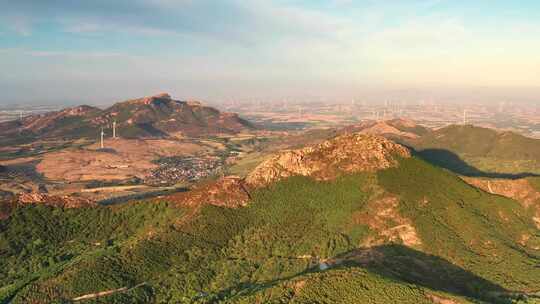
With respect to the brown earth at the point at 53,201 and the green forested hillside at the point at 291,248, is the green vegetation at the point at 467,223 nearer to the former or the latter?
the green forested hillside at the point at 291,248

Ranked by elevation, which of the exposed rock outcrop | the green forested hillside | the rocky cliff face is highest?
the rocky cliff face

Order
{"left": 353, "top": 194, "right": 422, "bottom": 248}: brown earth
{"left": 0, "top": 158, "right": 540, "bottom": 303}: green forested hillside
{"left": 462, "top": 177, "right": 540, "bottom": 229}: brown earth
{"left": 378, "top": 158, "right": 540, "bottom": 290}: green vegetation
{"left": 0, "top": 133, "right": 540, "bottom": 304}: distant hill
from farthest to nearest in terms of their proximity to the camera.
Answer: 1. {"left": 462, "top": 177, "right": 540, "bottom": 229}: brown earth
2. {"left": 353, "top": 194, "right": 422, "bottom": 248}: brown earth
3. {"left": 378, "top": 158, "right": 540, "bottom": 290}: green vegetation
4. {"left": 0, "top": 133, "right": 540, "bottom": 304}: distant hill
5. {"left": 0, "top": 158, "right": 540, "bottom": 303}: green forested hillside

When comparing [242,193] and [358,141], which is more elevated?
[358,141]

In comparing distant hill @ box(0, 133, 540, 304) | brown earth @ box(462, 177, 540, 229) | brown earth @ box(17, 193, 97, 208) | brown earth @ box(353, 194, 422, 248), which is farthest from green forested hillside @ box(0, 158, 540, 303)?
brown earth @ box(462, 177, 540, 229)

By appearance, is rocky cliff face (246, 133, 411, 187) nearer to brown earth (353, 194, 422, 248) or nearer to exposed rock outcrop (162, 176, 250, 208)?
exposed rock outcrop (162, 176, 250, 208)

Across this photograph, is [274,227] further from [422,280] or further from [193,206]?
[422,280]

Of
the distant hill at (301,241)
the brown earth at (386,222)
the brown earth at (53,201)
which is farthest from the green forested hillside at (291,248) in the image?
the brown earth at (53,201)

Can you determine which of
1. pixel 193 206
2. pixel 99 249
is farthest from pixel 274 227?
pixel 99 249
